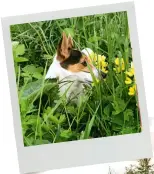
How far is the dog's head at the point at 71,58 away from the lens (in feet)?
4.10

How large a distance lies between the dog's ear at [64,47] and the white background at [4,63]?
3.3 inches

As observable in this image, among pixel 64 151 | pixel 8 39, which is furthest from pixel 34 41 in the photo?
pixel 64 151

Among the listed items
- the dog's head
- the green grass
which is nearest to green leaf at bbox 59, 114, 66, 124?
the green grass

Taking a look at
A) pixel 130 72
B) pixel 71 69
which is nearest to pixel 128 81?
pixel 130 72

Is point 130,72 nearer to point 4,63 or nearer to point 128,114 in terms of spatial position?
point 128,114

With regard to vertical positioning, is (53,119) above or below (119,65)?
below

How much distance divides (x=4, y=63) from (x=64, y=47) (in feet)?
0.55

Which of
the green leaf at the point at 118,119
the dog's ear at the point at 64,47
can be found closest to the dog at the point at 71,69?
the dog's ear at the point at 64,47

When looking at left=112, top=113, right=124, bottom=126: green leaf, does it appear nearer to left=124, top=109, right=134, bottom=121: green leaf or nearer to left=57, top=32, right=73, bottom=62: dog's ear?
left=124, top=109, right=134, bottom=121: green leaf

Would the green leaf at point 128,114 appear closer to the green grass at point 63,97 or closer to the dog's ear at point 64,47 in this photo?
the green grass at point 63,97

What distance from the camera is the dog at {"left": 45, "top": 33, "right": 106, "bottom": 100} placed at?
1.25 metres

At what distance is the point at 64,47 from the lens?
49.3 inches

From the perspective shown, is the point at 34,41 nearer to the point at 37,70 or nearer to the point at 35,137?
the point at 37,70

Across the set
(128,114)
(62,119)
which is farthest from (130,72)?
(62,119)
